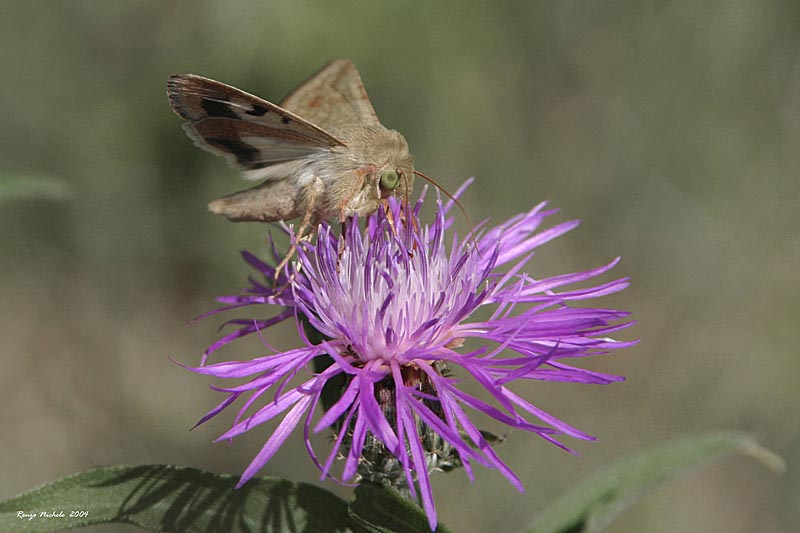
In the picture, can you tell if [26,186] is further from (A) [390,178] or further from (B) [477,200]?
(B) [477,200]

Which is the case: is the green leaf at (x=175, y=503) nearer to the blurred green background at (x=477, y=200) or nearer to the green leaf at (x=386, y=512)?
the green leaf at (x=386, y=512)

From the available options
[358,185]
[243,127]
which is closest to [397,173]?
[358,185]

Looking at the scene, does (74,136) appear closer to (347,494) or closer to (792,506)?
(347,494)

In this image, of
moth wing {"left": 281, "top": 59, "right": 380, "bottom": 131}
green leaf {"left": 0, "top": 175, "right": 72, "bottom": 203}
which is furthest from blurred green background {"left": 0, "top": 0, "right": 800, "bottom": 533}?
green leaf {"left": 0, "top": 175, "right": 72, "bottom": 203}

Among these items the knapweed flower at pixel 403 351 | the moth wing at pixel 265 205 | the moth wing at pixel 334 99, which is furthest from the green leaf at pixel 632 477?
the moth wing at pixel 334 99

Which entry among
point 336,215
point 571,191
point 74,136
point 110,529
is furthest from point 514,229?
point 74,136

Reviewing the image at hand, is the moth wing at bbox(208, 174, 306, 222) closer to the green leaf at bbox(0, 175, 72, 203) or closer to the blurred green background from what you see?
the green leaf at bbox(0, 175, 72, 203)
